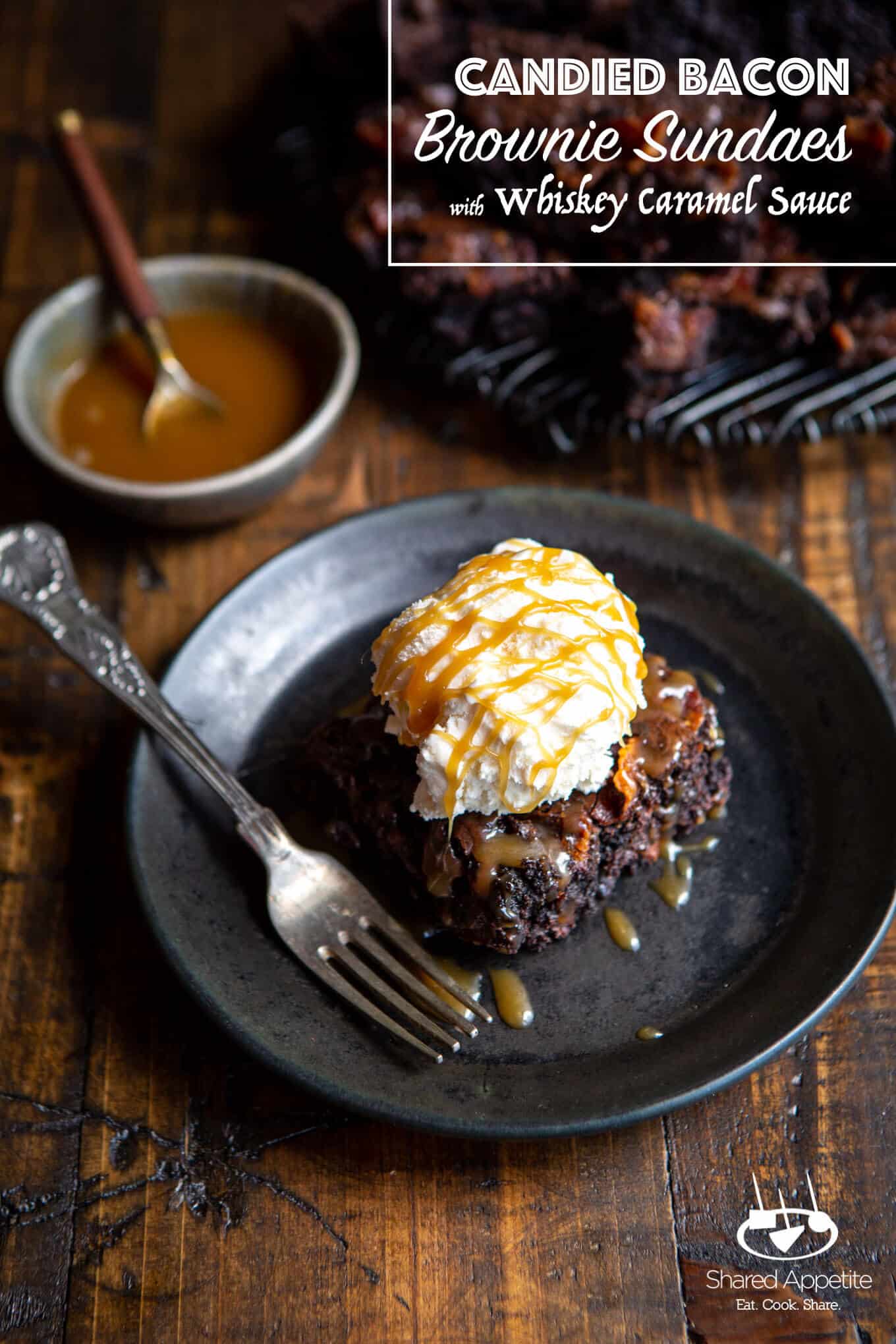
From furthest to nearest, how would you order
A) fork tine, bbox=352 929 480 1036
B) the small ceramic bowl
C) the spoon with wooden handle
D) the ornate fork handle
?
the spoon with wooden handle
the small ceramic bowl
the ornate fork handle
fork tine, bbox=352 929 480 1036

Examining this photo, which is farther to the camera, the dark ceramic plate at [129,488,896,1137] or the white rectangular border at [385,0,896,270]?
the white rectangular border at [385,0,896,270]

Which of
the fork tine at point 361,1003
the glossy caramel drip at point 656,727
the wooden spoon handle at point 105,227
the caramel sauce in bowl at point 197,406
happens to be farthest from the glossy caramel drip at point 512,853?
the wooden spoon handle at point 105,227

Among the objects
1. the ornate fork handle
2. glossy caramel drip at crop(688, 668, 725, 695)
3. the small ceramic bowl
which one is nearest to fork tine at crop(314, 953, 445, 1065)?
the ornate fork handle

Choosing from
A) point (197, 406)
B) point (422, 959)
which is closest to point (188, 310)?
point (197, 406)

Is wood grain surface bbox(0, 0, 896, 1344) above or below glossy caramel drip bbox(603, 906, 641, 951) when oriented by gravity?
below

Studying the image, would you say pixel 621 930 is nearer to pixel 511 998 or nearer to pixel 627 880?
pixel 627 880

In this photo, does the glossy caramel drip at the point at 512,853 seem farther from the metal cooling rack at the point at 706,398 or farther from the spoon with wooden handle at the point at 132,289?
the spoon with wooden handle at the point at 132,289

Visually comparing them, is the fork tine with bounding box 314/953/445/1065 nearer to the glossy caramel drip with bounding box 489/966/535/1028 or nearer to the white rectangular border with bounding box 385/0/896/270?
the glossy caramel drip with bounding box 489/966/535/1028
